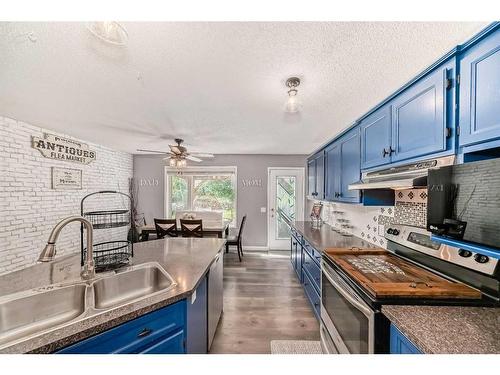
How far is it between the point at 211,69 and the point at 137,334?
1.63m

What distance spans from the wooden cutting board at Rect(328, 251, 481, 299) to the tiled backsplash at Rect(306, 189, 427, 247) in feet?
1.24

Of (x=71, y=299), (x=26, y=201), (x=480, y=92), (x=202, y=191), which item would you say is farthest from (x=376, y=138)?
(x=26, y=201)

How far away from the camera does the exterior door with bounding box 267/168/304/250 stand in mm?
4906

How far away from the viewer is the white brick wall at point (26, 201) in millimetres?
2447

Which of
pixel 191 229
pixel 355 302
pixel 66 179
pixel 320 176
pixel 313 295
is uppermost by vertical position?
pixel 320 176

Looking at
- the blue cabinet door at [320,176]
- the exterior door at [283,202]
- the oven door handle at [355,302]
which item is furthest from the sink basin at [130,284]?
the exterior door at [283,202]

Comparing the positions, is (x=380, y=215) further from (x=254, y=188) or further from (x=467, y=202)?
(x=254, y=188)

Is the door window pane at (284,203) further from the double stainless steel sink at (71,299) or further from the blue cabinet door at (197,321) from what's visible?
the double stainless steel sink at (71,299)

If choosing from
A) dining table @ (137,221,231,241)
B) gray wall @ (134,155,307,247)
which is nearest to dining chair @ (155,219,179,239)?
dining table @ (137,221,231,241)

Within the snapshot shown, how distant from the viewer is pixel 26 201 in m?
2.67

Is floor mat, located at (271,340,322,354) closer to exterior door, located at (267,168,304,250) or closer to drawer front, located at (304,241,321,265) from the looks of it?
drawer front, located at (304,241,321,265)

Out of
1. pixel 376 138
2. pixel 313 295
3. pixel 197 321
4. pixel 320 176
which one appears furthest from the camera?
pixel 320 176
